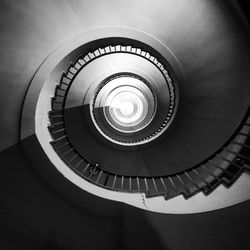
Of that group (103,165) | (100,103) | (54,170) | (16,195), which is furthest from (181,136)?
(16,195)

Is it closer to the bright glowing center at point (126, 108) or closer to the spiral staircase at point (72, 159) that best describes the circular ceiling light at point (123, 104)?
the bright glowing center at point (126, 108)

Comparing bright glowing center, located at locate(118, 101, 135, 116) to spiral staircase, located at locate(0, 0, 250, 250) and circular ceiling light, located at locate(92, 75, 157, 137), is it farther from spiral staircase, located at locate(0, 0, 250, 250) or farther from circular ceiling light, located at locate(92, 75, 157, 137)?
spiral staircase, located at locate(0, 0, 250, 250)

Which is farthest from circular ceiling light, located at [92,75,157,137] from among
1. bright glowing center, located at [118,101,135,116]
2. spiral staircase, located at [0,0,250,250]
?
spiral staircase, located at [0,0,250,250]

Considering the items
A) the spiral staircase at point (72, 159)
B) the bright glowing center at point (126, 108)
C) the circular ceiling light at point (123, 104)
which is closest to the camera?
the spiral staircase at point (72, 159)

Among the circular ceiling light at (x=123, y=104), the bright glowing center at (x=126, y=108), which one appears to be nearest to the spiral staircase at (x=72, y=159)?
the circular ceiling light at (x=123, y=104)

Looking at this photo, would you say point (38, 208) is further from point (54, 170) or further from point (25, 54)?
point (25, 54)

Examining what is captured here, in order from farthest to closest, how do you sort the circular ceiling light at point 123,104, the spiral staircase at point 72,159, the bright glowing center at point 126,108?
the bright glowing center at point 126,108
the circular ceiling light at point 123,104
the spiral staircase at point 72,159

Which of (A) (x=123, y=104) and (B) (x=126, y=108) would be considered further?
(B) (x=126, y=108)

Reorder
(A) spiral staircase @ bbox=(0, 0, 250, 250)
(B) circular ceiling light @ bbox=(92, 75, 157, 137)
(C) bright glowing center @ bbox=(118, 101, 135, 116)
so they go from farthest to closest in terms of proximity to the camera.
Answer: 1. (C) bright glowing center @ bbox=(118, 101, 135, 116)
2. (B) circular ceiling light @ bbox=(92, 75, 157, 137)
3. (A) spiral staircase @ bbox=(0, 0, 250, 250)

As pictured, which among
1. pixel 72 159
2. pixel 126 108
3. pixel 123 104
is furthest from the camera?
pixel 126 108

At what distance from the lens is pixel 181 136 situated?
291 inches

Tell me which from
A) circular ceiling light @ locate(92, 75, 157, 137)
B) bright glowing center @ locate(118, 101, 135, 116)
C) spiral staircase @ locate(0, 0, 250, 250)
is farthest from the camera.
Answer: bright glowing center @ locate(118, 101, 135, 116)

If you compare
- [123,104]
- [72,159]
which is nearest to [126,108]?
[123,104]

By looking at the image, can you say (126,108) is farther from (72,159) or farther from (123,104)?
(72,159)
